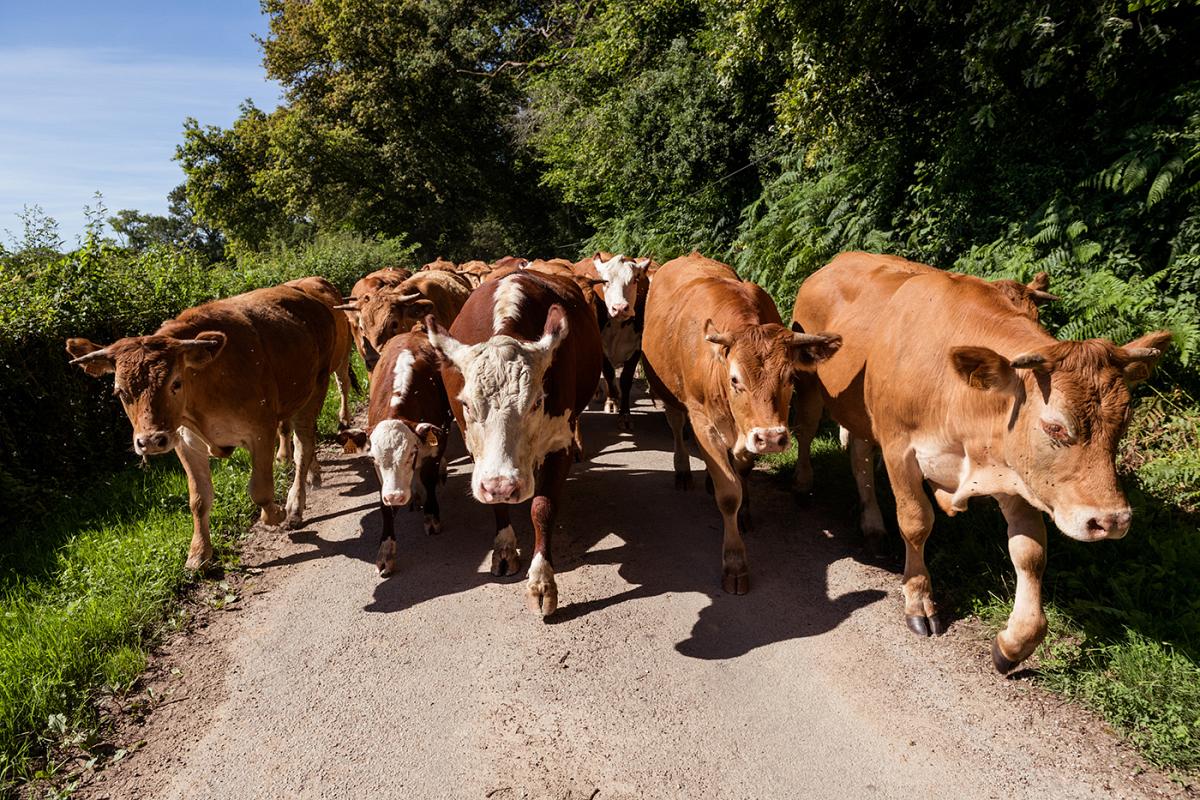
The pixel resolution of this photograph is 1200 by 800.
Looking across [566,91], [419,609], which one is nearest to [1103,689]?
[419,609]

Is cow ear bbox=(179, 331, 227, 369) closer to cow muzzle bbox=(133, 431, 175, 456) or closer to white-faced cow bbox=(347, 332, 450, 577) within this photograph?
cow muzzle bbox=(133, 431, 175, 456)

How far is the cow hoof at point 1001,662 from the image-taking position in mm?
3686

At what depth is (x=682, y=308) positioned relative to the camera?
230 inches

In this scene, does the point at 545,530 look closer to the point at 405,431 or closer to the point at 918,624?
the point at 405,431

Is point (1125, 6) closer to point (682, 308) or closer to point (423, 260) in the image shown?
point (682, 308)

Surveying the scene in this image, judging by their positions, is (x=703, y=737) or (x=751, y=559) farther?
(x=751, y=559)

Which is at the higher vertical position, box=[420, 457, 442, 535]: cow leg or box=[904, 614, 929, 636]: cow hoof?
box=[420, 457, 442, 535]: cow leg

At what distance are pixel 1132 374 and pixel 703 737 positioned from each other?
2.75 meters

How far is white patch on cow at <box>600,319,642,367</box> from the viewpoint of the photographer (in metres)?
9.53

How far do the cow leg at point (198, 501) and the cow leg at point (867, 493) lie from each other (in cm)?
551

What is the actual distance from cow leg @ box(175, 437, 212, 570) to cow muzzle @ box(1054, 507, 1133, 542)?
612cm

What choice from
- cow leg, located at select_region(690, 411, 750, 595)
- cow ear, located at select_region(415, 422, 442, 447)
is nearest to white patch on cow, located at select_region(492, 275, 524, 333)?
cow ear, located at select_region(415, 422, 442, 447)

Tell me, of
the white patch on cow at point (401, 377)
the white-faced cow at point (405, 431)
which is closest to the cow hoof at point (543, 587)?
the white-faced cow at point (405, 431)

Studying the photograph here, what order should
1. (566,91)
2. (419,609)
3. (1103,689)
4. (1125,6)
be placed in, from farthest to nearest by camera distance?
(566,91), (1125,6), (419,609), (1103,689)
